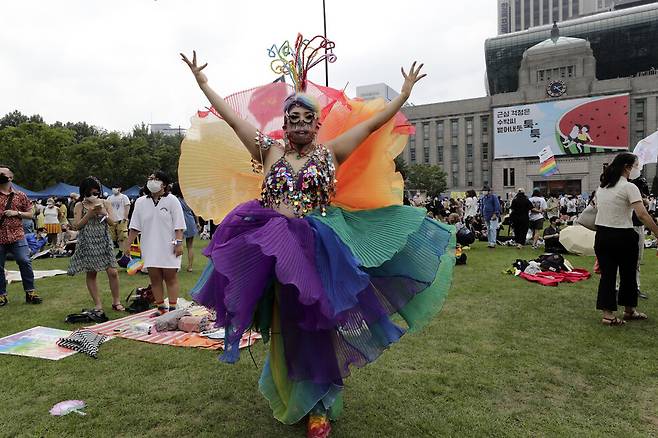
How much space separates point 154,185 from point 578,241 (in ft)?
31.6

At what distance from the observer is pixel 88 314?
5695mm

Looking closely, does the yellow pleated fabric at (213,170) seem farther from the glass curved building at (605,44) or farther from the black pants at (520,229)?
the glass curved building at (605,44)

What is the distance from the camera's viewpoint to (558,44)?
57562mm

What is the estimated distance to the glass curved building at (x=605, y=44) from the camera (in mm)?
58812

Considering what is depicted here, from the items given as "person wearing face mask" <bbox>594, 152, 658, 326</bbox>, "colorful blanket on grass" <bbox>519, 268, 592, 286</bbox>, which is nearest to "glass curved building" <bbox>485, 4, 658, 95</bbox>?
"colorful blanket on grass" <bbox>519, 268, 592, 286</bbox>

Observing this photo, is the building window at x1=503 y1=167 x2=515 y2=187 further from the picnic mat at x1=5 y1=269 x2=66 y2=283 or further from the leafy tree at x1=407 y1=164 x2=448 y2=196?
the picnic mat at x1=5 y1=269 x2=66 y2=283

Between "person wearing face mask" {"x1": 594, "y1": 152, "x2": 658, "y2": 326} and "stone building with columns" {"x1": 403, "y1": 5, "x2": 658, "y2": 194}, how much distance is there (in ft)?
167

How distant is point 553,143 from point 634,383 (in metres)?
52.4

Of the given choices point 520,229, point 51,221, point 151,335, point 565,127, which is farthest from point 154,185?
point 565,127

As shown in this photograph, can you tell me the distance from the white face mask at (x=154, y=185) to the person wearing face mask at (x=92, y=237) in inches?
29.3

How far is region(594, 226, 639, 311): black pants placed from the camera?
496 centimetres

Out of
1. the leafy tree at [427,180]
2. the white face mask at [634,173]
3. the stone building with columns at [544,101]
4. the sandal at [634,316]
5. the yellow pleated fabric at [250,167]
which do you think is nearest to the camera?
the yellow pleated fabric at [250,167]

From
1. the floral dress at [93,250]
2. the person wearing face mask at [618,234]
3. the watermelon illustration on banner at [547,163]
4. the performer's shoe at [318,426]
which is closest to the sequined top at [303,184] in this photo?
the performer's shoe at [318,426]

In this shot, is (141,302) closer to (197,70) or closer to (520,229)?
(197,70)
